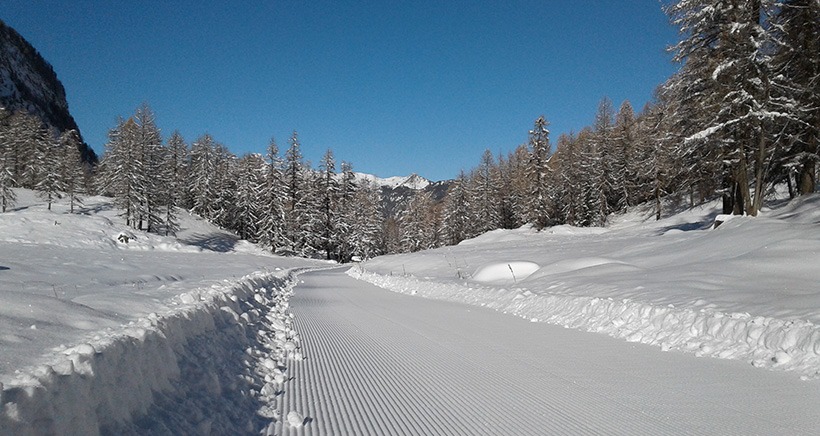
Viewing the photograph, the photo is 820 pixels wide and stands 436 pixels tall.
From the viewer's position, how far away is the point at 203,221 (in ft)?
211

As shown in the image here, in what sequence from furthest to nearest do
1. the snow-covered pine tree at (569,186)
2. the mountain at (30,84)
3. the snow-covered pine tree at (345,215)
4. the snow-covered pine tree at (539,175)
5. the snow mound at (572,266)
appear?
the mountain at (30,84)
the snow-covered pine tree at (345,215)
the snow-covered pine tree at (569,186)
the snow-covered pine tree at (539,175)
the snow mound at (572,266)

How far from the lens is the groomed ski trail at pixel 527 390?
4031 millimetres

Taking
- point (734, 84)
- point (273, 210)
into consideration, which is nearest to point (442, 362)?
point (734, 84)

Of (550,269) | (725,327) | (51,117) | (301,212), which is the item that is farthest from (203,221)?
(51,117)

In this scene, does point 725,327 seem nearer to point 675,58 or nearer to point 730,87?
point 730,87

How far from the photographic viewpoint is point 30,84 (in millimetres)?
119625

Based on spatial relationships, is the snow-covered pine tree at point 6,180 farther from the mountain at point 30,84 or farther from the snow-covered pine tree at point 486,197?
the mountain at point 30,84

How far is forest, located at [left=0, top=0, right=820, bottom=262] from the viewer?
17.6 metres

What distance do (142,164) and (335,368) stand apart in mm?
50833

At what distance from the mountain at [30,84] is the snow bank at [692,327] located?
132012 mm

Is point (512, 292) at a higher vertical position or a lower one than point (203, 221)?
lower

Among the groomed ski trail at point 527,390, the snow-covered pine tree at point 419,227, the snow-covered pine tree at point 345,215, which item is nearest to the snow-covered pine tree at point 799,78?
the groomed ski trail at point 527,390

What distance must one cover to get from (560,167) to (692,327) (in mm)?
59224

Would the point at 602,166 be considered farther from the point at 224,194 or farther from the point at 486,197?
the point at 224,194
